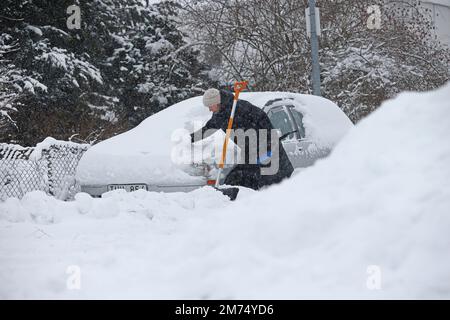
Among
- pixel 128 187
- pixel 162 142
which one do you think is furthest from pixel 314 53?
pixel 128 187

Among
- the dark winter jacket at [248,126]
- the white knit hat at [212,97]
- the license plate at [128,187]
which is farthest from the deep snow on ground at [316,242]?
the white knit hat at [212,97]

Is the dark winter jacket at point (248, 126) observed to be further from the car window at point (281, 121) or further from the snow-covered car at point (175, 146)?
the car window at point (281, 121)

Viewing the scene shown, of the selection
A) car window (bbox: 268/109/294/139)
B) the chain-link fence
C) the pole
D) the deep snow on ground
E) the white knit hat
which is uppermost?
the pole

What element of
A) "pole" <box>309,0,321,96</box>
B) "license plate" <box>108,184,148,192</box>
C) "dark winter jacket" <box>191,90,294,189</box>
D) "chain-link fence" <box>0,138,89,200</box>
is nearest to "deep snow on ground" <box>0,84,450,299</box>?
"license plate" <box>108,184,148,192</box>

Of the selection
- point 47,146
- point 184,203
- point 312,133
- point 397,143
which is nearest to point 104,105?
point 47,146

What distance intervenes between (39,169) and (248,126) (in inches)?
108

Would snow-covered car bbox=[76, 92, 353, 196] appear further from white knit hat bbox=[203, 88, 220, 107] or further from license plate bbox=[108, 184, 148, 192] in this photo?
white knit hat bbox=[203, 88, 220, 107]

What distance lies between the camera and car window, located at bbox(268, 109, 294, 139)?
21.7ft

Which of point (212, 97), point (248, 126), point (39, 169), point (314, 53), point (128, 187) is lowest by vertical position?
point (128, 187)

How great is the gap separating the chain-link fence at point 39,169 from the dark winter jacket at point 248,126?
6.49 feet

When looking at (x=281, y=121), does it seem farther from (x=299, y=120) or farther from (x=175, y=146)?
(x=175, y=146)

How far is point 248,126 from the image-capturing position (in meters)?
6.14

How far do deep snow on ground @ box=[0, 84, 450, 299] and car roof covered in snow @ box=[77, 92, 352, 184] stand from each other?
1.78 meters

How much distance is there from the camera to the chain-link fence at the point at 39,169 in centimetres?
688
